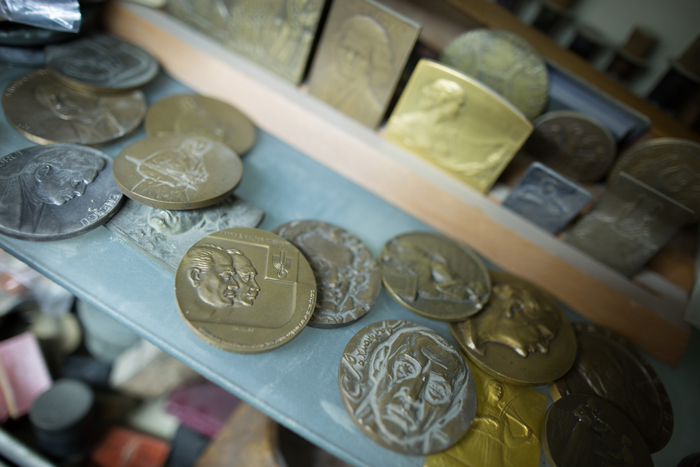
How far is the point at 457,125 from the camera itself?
4.48ft

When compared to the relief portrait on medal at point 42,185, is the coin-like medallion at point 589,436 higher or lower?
higher

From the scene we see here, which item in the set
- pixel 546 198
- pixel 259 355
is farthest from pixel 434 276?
pixel 259 355

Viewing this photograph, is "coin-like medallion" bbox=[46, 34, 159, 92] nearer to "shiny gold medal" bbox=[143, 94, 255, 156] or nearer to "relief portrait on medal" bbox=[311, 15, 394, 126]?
"shiny gold medal" bbox=[143, 94, 255, 156]

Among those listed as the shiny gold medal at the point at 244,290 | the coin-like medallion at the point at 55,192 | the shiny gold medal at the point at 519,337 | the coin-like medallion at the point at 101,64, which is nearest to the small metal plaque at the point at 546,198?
the shiny gold medal at the point at 519,337

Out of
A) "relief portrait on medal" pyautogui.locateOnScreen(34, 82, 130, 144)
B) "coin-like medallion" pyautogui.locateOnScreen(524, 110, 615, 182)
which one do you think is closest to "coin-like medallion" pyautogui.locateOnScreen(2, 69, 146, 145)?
"relief portrait on medal" pyautogui.locateOnScreen(34, 82, 130, 144)

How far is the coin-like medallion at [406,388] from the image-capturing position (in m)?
0.93

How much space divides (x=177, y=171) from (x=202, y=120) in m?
0.35

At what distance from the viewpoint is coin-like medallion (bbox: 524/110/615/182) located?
131cm

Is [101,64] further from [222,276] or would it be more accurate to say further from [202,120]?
[222,276]

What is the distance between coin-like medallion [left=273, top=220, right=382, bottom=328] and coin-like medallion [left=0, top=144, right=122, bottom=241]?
0.51 meters

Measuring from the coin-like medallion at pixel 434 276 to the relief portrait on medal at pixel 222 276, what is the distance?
1.35 ft

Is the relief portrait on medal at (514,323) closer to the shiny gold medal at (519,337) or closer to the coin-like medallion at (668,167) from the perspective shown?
the shiny gold medal at (519,337)

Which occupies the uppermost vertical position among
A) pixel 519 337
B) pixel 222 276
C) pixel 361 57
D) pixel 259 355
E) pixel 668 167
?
pixel 668 167

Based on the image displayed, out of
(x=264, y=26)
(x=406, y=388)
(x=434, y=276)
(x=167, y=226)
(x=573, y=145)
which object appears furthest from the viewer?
(x=264, y=26)
